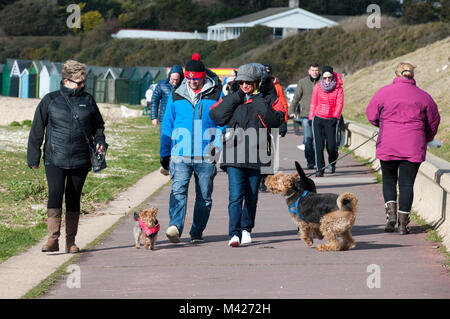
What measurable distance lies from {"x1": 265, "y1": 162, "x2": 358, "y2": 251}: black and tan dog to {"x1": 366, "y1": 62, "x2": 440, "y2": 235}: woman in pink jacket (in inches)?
45.5

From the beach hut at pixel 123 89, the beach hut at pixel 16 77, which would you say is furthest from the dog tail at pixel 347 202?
the beach hut at pixel 16 77

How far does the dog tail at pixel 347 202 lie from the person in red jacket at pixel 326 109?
6361 millimetres

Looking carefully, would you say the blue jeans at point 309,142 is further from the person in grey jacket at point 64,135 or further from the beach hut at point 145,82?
the beach hut at point 145,82

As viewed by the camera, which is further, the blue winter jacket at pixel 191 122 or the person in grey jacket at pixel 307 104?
the person in grey jacket at pixel 307 104

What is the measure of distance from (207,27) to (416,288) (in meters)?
105

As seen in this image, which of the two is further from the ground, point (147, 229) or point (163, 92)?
point (163, 92)

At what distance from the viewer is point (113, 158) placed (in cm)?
1950

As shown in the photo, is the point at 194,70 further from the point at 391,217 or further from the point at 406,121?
the point at 391,217

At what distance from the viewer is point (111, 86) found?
6844 cm

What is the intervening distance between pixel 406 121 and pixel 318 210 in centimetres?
172

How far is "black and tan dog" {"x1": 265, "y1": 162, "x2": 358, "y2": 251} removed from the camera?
333 inches

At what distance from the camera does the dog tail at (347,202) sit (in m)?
8.40

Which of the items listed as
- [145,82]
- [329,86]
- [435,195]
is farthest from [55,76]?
[435,195]
